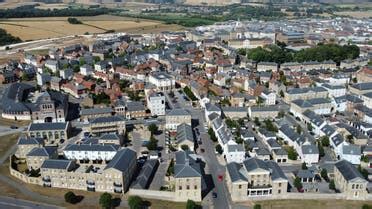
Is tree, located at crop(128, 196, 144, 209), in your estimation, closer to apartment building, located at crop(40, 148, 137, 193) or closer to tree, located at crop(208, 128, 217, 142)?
apartment building, located at crop(40, 148, 137, 193)

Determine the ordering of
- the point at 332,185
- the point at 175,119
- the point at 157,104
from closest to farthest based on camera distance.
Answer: the point at 332,185 → the point at 175,119 → the point at 157,104

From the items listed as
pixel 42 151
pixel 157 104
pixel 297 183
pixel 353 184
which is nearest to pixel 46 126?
pixel 42 151

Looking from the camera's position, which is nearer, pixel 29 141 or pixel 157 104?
pixel 29 141

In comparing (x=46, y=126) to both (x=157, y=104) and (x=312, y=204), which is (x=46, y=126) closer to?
(x=157, y=104)

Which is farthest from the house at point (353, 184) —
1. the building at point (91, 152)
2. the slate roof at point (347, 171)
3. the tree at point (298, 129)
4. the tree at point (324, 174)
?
the building at point (91, 152)

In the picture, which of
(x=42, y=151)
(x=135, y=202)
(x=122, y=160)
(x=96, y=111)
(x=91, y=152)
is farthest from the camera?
(x=96, y=111)

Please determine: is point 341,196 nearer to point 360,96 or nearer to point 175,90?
point 360,96

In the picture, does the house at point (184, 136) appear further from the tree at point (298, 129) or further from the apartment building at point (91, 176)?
the tree at point (298, 129)
